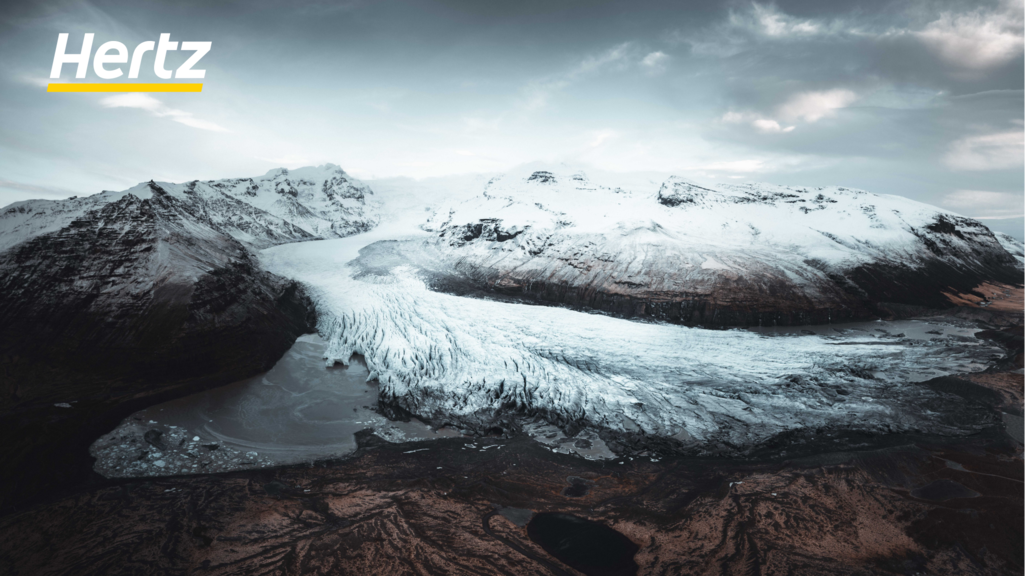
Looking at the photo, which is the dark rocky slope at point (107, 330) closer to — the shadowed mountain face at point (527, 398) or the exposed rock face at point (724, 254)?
the shadowed mountain face at point (527, 398)

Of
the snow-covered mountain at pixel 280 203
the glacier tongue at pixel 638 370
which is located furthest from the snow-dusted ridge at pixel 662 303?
the snow-covered mountain at pixel 280 203

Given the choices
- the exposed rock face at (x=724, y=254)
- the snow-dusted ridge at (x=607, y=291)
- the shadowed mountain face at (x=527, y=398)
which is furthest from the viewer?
the exposed rock face at (x=724, y=254)

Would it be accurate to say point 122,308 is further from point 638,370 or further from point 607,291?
point 607,291

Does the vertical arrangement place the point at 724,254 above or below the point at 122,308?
above

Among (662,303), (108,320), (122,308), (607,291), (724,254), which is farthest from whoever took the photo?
(724,254)

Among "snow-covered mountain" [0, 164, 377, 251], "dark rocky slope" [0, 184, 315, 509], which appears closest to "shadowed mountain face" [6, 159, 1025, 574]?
"dark rocky slope" [0, 184, 315, 509]

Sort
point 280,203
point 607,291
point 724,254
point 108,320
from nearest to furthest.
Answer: point 108,320 → point 607,291 → point 724,254 → point 280,203

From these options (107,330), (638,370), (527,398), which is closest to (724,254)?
(638,370)
